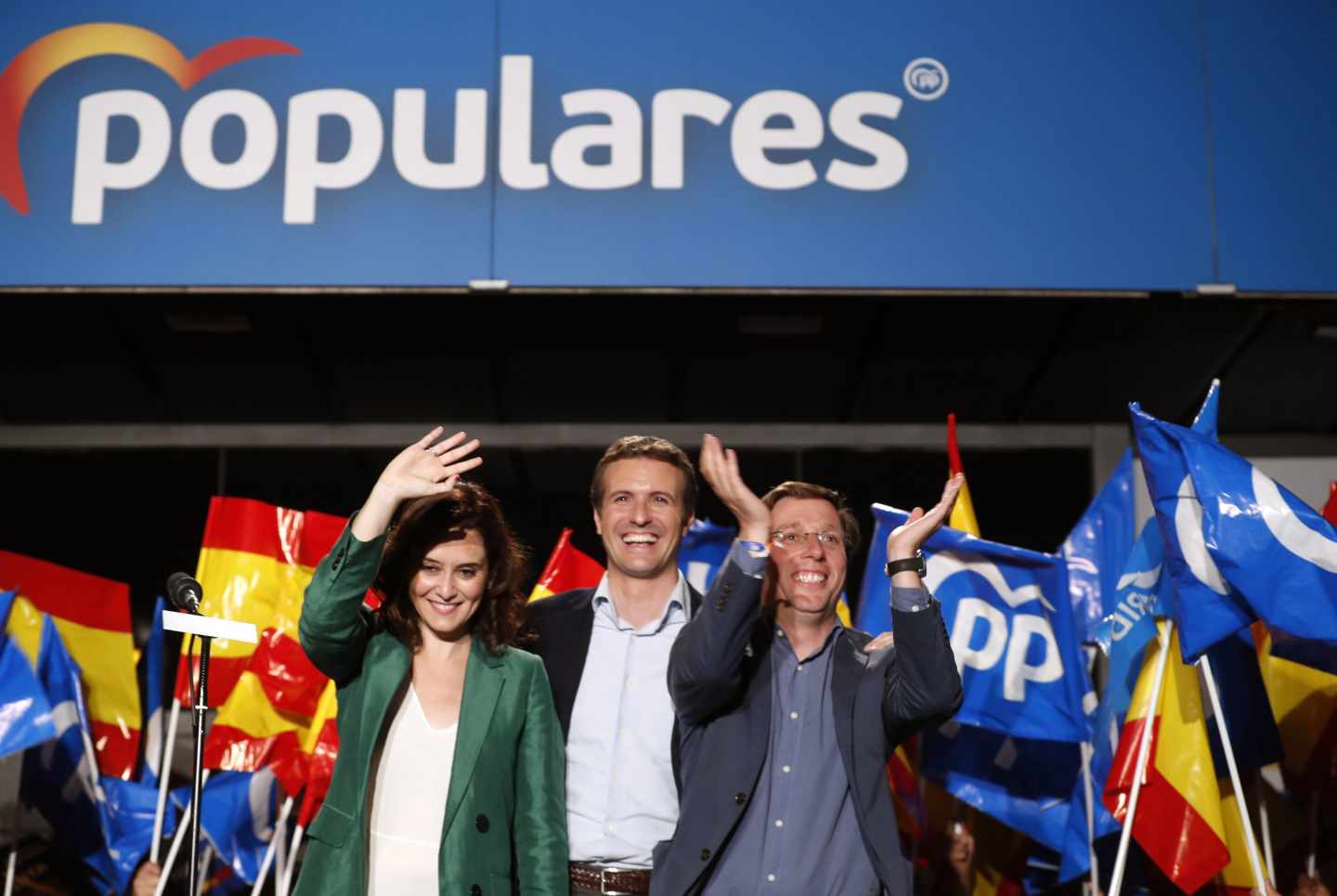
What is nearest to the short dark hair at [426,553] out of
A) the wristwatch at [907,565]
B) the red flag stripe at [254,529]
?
A: the wristwatch at [907,565]

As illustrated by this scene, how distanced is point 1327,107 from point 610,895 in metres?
6.52

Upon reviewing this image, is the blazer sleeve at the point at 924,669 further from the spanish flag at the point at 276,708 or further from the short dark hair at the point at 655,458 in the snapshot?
the spanish flag at the point at 276,708

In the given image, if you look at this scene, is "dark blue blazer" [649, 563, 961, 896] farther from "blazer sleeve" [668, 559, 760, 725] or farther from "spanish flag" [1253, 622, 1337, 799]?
"spanish flag" [1253, 622, 1337, 799]

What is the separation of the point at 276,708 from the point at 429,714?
2838mm

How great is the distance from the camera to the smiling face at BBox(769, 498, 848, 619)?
3.93 metres

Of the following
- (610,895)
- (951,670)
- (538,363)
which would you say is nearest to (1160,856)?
(951,670)

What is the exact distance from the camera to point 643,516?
Result: 4000 mm

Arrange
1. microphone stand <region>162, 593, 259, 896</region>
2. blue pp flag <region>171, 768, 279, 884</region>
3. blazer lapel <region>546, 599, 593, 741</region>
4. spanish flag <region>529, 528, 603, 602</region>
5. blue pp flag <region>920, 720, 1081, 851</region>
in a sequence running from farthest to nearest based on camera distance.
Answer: blue pp flag <region>171, 768, 279, 884</region> → spanish flag <region>529, 528, 603, 602</region> → blue pp flag <region>920, 720, 1081, 851</region> → blazer lapel <region>546, 599, 593, 741</region> → microphone stand <region>162, 593, 259, 896</region>

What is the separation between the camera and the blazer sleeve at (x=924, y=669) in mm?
3658

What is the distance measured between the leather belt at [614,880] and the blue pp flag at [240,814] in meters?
3.48

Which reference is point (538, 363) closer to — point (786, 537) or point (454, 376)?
point (454, 376)

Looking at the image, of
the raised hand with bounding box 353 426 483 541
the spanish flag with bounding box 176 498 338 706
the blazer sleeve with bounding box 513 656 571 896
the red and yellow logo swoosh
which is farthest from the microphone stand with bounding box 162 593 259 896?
the red and yellow logo swoosh

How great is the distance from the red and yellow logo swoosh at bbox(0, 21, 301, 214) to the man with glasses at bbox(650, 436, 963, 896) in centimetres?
540

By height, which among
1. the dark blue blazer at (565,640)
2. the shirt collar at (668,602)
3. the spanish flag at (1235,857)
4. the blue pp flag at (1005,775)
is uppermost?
the shirt collar at (668,602)
